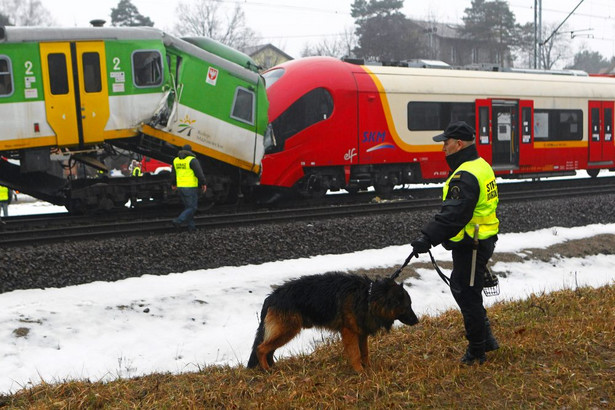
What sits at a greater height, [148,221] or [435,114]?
[435,114]

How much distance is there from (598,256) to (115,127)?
948 cm

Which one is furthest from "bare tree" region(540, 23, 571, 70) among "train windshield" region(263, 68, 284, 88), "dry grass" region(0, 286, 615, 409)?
"dry grass" region(0, 286, 615, 409)

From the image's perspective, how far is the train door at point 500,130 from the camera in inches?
653

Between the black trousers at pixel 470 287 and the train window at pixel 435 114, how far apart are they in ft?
34.9

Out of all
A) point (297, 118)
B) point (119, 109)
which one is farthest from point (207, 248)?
point (297, 118)

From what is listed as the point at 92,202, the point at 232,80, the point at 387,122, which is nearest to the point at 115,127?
the point at 92,202

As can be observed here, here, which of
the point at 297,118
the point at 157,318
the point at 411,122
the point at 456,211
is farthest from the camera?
the point at 411,122

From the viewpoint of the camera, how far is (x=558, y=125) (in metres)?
18.0

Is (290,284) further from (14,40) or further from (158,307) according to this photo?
(14,40)

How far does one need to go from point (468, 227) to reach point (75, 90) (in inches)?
338

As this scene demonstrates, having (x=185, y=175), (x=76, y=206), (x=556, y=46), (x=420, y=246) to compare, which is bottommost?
(x=76, y=206)

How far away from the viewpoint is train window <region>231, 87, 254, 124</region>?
13.1 metres

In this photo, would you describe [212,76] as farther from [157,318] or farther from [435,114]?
[157,318]

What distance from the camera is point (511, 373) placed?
188 inches
